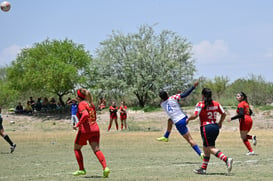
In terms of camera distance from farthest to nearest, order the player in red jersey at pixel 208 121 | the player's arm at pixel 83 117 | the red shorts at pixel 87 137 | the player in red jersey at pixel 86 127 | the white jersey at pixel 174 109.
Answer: the white jersey at pixel 174 109
the player in red jersey at pixel 208 121
the red shorts at pixel 87 137
the player in red jersey at pixel 86 127
the player's arm at pixel 83 117

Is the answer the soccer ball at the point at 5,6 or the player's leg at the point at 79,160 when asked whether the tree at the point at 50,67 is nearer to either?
the soccer ball at the point at 5,6

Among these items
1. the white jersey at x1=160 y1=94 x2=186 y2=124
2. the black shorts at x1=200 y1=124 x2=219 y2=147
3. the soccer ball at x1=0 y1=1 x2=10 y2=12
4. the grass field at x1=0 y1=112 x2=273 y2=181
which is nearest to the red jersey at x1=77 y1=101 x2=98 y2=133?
the grass field at x1=0 y1=112 x2=273 y2=181

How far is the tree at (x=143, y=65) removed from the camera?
179 feet

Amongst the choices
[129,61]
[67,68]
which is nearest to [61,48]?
[67,68]

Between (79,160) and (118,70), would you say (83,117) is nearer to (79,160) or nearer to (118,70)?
(79,160)

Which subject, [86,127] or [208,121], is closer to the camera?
[86,127]

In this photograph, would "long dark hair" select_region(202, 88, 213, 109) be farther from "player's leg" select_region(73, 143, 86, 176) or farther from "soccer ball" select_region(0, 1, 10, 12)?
"soccer ball" select_region(0, 1, 10, 12)

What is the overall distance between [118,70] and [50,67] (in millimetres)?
8198

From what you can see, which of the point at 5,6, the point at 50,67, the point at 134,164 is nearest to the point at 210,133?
the point at 134,164

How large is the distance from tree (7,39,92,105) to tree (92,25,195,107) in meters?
2.53

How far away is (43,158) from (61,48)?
122 ft

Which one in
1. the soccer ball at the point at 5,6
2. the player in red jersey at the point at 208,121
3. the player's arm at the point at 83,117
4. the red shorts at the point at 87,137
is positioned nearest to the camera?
the player's arm at the point at 83,117

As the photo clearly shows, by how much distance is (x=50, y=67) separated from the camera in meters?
50.8

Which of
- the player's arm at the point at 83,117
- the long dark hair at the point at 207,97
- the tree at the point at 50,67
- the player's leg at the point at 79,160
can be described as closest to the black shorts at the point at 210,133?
the long dark hair at the point at 207,97
